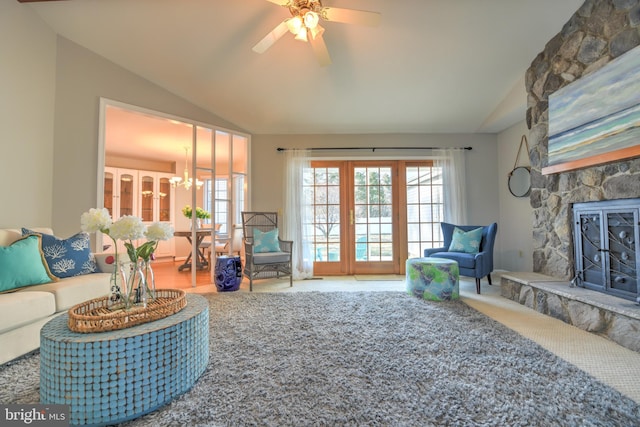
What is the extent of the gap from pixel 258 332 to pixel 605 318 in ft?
9.10

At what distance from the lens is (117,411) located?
1286mm

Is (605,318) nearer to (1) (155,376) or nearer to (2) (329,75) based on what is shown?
(1) (155,376)

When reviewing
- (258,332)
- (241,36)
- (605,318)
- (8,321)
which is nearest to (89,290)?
(8,321)

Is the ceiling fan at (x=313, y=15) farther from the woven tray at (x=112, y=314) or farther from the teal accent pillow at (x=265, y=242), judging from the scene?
the teal accent pillow at (x=265, y=242)

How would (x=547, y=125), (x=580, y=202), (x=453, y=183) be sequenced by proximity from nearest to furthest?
1. (x=580, y=202)
2. (x=547, y=125)
3. (x=453, y=183)

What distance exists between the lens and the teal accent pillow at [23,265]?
202 cm

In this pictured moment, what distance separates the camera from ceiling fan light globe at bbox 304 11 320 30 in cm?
221

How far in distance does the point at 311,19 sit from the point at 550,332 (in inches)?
127

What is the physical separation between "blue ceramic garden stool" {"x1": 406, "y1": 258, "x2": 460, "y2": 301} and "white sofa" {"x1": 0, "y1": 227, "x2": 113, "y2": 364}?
3154 millimetres

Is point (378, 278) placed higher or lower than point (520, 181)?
lower

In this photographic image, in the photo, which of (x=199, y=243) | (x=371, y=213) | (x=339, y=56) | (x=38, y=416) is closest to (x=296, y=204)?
(x=371, y=213)

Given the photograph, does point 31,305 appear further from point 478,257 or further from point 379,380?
point 478,257

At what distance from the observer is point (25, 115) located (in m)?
2.75

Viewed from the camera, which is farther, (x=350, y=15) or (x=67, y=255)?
(x=67, y=255)
